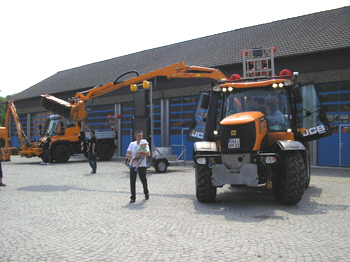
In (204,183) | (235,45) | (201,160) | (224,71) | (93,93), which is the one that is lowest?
(204,183)

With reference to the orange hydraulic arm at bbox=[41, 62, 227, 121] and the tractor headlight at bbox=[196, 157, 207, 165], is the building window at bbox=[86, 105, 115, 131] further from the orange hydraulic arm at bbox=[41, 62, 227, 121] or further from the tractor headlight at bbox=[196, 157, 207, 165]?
the tractor headlight at bbox=[196, 157, 207, 165]

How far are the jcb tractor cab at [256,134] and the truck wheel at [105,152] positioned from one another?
548 inches

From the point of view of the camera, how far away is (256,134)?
316 inches

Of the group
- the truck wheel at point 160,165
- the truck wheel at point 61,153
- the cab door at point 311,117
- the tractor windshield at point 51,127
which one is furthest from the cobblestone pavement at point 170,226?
the tractor windshield at point 51,127

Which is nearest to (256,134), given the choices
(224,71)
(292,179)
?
(292,179)

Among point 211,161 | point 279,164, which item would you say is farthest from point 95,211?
point 279,164

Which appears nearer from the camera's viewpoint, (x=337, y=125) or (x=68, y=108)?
(x=337, y=125)

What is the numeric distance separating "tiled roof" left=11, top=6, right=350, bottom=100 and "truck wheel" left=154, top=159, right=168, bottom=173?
7.60 m

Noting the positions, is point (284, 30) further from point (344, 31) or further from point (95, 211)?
point (95, 211)

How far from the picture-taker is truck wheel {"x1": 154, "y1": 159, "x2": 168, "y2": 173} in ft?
50.2

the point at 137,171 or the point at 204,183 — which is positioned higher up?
the point at 137,171

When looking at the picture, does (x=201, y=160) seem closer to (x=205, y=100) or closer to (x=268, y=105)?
(x=205, y=100)

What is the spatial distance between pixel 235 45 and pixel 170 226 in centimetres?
1822

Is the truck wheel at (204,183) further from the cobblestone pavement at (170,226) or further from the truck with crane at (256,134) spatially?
the cobblestone pavement at (170,226)
